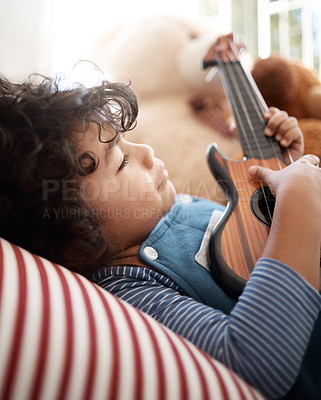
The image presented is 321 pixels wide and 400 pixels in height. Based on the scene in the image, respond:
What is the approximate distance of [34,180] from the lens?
1.61 ft

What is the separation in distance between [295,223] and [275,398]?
0.66 ft

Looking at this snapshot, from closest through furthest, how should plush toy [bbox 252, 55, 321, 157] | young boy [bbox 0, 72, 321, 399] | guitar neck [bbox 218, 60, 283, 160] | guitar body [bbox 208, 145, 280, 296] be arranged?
1. young boy [bbox 0, 72, 321, 399]
2. guitar body [bbox 208, 145, 280, 296]
3. guitar neck [bbox 218, 60, 283, 160]
4. plush toy [bbox 252, 55, 321, 157]

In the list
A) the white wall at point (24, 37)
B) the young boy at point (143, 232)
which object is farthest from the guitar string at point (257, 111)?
the white wall at point (24, 37)

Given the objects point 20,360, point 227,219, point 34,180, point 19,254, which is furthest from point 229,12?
point 20,360

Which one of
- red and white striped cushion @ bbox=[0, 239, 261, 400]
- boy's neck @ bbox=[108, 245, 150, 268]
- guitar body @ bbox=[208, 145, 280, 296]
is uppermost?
guitar body @ bbox=[208, 145, 280, 296]

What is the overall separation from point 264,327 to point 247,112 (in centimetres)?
Answer: 53

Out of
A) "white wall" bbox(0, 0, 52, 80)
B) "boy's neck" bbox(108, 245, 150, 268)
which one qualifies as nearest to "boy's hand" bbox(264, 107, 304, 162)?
"boy's neck" bbox(108, 245, 150, 268)

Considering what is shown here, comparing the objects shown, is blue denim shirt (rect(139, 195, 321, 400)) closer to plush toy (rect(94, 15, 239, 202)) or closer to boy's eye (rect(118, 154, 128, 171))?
boy's eye (rect(118, 154, 128, 171))

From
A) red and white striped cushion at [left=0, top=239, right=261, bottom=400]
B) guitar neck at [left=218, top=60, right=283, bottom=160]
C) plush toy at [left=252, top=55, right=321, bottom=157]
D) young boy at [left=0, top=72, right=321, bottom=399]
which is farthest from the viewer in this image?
plush toy at [left=252, top=55, right=321, bottom=157]

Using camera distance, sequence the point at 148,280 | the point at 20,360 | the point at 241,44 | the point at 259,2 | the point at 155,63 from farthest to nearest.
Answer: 1. the point at 259,2
2. the point at 155,63
3. the point at 241,44
4. the point at 148,280
5. the point at 20,360

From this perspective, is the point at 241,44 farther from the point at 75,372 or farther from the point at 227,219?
the point at 75,372

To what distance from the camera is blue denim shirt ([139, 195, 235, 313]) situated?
1.80 feet

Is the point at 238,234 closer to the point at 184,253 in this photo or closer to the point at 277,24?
the point at 184,253

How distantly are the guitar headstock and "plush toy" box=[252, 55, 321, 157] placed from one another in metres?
0.07
